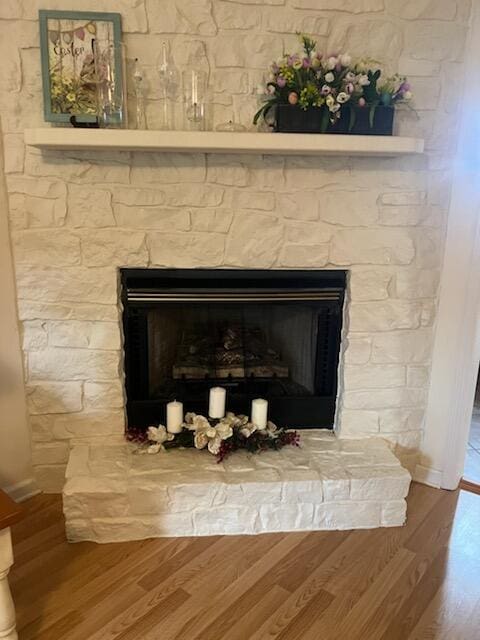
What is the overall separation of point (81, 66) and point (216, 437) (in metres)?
1.44

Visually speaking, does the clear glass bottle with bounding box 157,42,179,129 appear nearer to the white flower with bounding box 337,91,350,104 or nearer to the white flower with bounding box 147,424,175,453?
the white flower with bounding box 337,91,350,104

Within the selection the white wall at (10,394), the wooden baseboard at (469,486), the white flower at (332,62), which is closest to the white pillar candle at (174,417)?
the white wall at (10,394)

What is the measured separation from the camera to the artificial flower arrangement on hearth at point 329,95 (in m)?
1.93

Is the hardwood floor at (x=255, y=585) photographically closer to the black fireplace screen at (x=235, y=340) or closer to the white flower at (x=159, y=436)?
the white flower at (x=159, y=436)

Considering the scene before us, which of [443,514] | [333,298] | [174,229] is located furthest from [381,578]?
[174,229]

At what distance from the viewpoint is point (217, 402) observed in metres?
2.30

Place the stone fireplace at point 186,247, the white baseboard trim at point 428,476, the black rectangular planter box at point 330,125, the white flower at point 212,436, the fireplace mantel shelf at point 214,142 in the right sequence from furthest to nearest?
the white baseboard trim at point 428,476, the white flower at point 212,436, the stone fireplace at point 186,247, the black rectangular planter box at point 330,125, the fireplace mantel shelf at point 214,142

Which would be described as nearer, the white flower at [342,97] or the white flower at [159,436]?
the white flower at [342,97]

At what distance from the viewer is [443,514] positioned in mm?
2291

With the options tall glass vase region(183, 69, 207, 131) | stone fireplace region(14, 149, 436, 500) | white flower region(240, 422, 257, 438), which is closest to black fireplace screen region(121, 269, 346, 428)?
stone fireplace region(14, 149, 436, 500)

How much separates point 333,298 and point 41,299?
116cm

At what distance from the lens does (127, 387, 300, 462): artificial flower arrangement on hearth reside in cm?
224

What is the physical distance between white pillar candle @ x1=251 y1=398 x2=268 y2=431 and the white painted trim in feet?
2.35

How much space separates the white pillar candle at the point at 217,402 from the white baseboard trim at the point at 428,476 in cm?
92
